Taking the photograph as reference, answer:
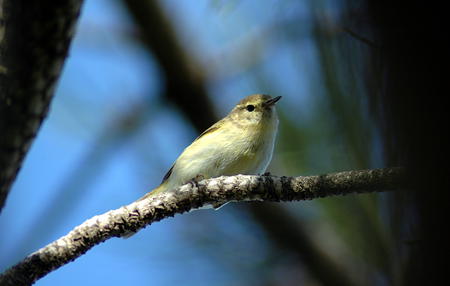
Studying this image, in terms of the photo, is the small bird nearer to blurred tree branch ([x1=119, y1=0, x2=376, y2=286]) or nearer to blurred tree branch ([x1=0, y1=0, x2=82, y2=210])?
blurred tree branch ([x1=119, y1=0, x2=376, y2=286])

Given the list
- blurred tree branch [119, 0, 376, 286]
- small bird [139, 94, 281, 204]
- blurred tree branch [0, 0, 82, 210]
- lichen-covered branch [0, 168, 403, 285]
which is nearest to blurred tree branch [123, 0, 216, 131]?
blurred tree branch [119, 0, 376, 286]

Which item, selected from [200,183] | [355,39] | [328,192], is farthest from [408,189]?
[200,183]

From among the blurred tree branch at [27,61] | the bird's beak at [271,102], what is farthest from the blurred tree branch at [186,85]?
the blurred tree branch at [27,61]

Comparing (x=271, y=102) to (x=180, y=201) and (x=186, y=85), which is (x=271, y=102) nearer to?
(x=186, y=85)

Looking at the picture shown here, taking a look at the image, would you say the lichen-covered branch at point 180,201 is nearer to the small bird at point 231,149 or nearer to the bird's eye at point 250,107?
the small bird at point 231,149

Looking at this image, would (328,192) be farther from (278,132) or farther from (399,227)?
(278,132)
